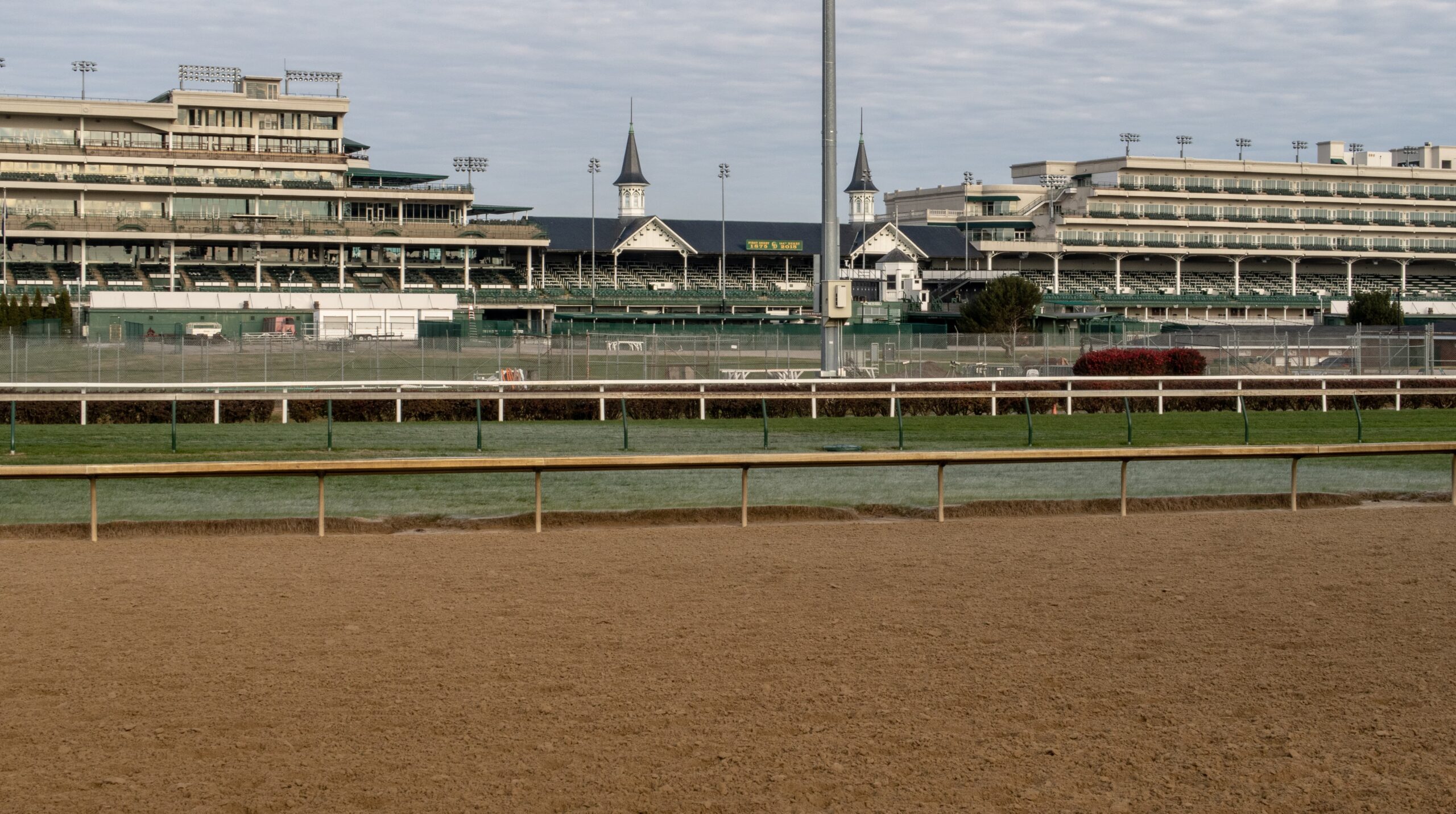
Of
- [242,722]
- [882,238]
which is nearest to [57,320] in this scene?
[242,722]

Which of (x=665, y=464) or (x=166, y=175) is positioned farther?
A: (x=166, y=175)

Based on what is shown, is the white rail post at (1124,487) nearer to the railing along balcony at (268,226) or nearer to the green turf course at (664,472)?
the green turf course at (664,472)

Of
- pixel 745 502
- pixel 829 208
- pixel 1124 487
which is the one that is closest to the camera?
pixel 745 502

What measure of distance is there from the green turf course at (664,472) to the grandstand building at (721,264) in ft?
181

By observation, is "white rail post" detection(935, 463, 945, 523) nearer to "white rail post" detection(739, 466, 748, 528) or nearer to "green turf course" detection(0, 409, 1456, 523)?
"green turf course" detection(0, 409, 1456, 523)

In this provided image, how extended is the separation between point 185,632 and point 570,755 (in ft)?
11.8

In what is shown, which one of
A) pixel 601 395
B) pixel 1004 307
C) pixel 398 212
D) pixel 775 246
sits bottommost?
pixel 601 395

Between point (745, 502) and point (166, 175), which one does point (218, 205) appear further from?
point (745, 502)

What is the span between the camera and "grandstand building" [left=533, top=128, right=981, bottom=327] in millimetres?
87188

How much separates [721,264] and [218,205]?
102 feet

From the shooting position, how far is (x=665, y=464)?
13562mm

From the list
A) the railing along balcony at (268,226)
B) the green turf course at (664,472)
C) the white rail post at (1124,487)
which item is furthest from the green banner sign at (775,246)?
the white rail post at (1124,487)

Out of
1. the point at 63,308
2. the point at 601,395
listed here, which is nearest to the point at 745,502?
the point at 601,395

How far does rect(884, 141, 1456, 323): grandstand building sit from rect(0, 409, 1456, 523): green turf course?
2823 inches
